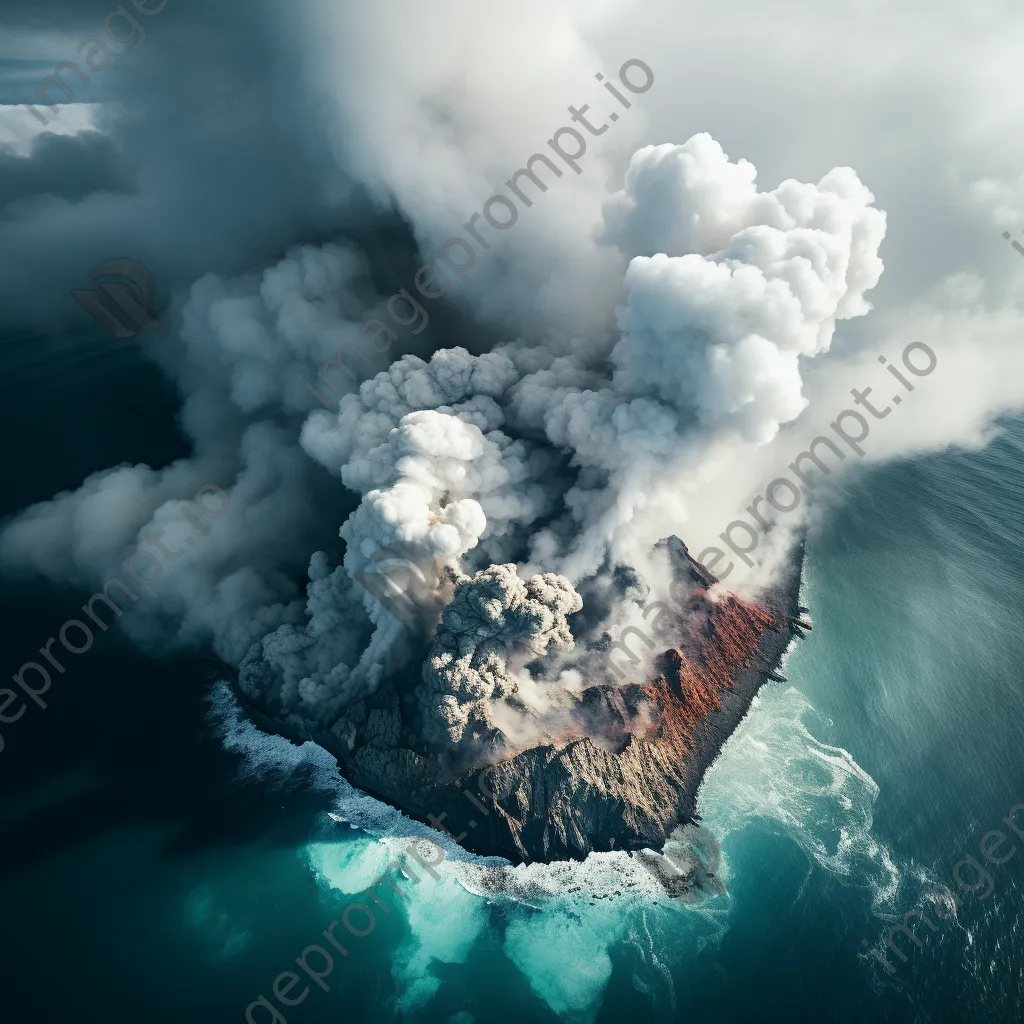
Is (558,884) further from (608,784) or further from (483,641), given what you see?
(483,641)

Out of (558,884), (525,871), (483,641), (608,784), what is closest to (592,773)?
(608,784)

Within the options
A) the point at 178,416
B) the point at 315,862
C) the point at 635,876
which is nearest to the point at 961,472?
the point at 635,876

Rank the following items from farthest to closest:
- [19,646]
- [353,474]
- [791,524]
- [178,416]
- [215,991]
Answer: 1. [178,416]
2. [791,524]
3. [19,646]
4. [353,474]
5. [215,991]

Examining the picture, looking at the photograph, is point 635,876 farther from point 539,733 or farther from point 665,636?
point 665,636

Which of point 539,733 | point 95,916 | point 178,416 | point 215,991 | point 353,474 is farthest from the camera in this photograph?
point 178,416

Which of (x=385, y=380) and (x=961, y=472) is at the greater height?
(x=961, y=472)

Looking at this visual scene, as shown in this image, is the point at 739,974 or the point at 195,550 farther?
the point at 195,550
